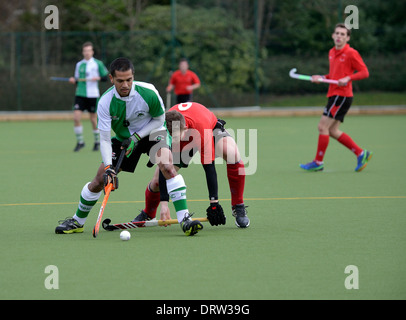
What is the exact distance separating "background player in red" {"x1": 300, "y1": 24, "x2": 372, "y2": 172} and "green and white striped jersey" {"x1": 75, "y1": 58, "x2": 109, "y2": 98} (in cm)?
453

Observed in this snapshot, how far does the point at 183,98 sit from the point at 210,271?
1324 centimetres

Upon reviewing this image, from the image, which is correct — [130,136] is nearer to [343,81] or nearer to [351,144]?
[343,81]

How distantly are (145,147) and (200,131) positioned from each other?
440mm

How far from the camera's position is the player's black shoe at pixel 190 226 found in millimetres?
5633

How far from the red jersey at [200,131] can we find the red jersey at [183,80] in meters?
11.6

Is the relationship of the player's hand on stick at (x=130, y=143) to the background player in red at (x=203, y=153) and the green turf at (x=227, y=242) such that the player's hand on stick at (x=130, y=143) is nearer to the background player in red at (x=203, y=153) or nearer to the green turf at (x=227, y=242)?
the background player in red at (x=203, y=153)

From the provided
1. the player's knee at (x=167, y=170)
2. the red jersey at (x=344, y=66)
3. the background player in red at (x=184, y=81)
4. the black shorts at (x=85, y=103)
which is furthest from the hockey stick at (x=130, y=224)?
the background player in red at (x=184, y=81)

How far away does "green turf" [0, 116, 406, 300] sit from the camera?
4281mm

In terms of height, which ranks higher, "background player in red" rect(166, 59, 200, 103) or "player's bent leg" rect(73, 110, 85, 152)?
"background player in red" rect(166, 59, 200, 103)

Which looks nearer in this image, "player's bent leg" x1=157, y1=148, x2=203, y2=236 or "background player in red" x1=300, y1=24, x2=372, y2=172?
"player's bent leg" x1=157, y1=148, x2=203, y2=236

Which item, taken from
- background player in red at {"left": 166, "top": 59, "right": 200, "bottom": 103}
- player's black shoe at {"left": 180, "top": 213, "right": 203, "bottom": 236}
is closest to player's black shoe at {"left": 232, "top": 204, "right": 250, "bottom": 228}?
player's black shoe at {"left": 180, "top": 213, "right": 203, "bottom": 236}

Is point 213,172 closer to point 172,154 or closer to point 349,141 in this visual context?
point 172,154

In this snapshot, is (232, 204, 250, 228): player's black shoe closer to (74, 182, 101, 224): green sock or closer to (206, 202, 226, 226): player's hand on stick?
(206, 202, 226, 226): player's hand on stick
